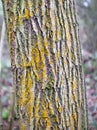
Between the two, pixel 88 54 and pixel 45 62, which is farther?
pixel 88 54

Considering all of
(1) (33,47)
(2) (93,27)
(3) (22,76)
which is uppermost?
(2) (93,27)

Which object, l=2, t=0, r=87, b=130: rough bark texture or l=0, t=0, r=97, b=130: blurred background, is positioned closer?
l=2, t=0, r=87, b=130: rough bark texture

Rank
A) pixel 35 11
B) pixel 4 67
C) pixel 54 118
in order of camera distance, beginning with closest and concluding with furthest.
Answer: pixel 35 11
pixel 54 118
pixel 4 67

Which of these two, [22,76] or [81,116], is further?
[81,116]

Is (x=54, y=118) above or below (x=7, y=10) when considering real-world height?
below

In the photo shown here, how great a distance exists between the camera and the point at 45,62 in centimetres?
220

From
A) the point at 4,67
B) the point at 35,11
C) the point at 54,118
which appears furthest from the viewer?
the point at 4,67

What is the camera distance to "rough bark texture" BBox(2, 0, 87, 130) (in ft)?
7.04

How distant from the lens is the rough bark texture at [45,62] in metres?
2.15

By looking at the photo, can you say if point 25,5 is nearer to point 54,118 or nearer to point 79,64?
point 79,64

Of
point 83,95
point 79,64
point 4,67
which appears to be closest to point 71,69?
point 79,64

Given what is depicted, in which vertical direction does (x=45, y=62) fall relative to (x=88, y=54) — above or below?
below

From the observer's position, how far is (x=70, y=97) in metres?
2.30

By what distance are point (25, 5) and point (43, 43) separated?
306 mm
